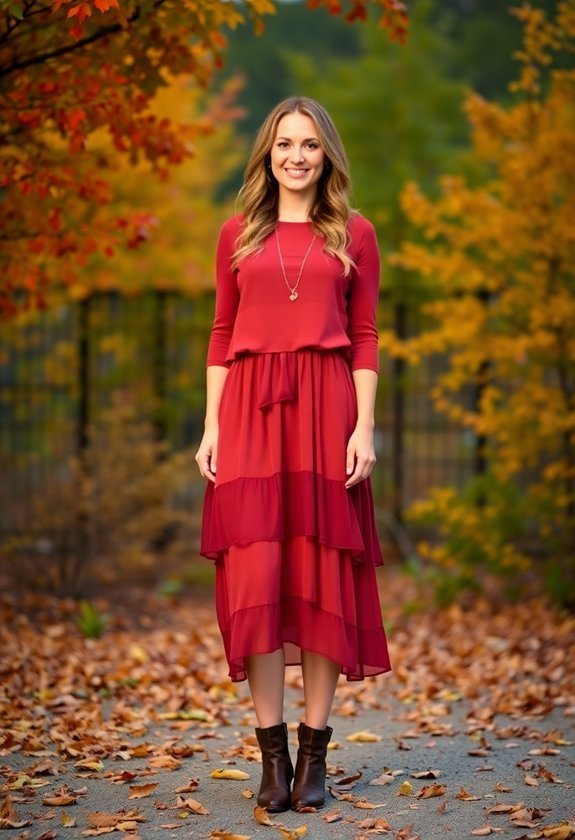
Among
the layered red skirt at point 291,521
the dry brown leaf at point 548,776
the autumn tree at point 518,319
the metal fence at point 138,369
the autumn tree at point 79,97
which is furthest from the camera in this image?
the metal fence at point 138,369

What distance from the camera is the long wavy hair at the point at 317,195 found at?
3.43m

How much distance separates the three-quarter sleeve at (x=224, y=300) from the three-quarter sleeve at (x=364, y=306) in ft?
1.27

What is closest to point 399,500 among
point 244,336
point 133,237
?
point 133,237

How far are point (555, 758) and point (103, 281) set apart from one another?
5.44 m

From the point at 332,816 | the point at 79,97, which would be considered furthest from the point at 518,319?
the point at 332,816

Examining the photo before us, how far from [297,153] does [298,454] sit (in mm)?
954

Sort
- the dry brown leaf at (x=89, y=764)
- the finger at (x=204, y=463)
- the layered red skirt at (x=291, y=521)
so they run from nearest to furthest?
the layered red skirt at (x=291, y=521), the finger at (x=204, y=463), the dry brown leaf at (x=89, y=764)

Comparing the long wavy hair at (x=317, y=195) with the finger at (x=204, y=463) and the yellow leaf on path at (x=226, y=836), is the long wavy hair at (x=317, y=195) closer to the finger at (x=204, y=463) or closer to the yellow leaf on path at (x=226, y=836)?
the finger at (x=204, y=463)

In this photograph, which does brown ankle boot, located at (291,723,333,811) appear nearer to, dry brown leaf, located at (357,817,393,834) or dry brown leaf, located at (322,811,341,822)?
dry brown leaf, located at (322,811,341,822)

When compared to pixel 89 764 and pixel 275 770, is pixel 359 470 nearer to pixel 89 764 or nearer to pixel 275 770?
pixel 275 770

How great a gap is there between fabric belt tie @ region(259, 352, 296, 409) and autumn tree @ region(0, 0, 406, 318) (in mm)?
1433

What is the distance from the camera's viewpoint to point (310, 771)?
11.0 feet

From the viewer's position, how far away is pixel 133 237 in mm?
4863

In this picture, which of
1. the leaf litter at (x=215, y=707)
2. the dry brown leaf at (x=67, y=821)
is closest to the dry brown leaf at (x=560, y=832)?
the leaf litter at (x=215, y=707)
